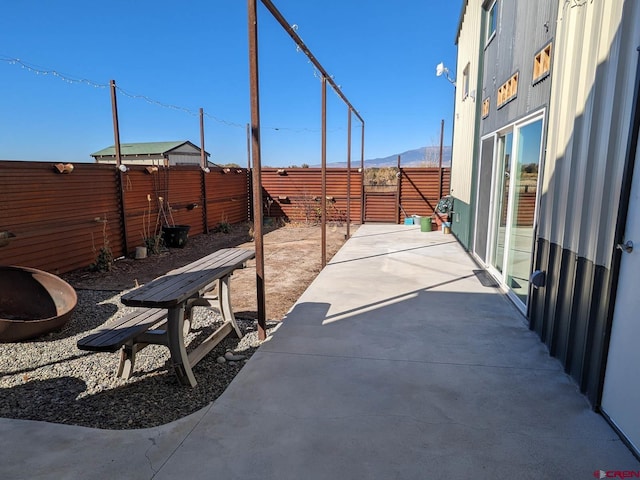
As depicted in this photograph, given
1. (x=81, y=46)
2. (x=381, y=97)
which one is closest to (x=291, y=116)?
(x=381, y=97)

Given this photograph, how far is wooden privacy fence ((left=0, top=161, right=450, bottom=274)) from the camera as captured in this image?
16.4 feet

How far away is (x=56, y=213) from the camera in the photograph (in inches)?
215

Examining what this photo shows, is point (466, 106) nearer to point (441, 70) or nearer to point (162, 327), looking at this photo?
point (441, 70)

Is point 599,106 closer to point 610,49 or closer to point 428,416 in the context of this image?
point 610,49

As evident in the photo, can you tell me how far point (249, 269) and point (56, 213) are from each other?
2843 millimetres

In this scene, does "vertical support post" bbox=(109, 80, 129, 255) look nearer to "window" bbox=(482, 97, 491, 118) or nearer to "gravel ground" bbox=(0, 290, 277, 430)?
"gravel ground" bbox=(0, 290, 277, 430)

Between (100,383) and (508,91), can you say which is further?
(508,91)

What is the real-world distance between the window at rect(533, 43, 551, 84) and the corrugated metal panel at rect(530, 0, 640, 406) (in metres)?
0.20

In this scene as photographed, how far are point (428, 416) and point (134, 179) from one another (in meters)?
6.86

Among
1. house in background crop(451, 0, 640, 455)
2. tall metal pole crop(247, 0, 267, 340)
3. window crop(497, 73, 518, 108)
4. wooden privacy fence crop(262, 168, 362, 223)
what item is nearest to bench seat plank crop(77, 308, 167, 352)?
tall metal pole crop(247, 0, 267, 340)

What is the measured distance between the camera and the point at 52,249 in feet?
17.6

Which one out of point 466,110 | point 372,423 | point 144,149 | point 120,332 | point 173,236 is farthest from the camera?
point 144,149

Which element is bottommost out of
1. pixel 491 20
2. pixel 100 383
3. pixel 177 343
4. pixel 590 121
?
pixel 100 383

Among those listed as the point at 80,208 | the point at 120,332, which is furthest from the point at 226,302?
the point at 80,208
